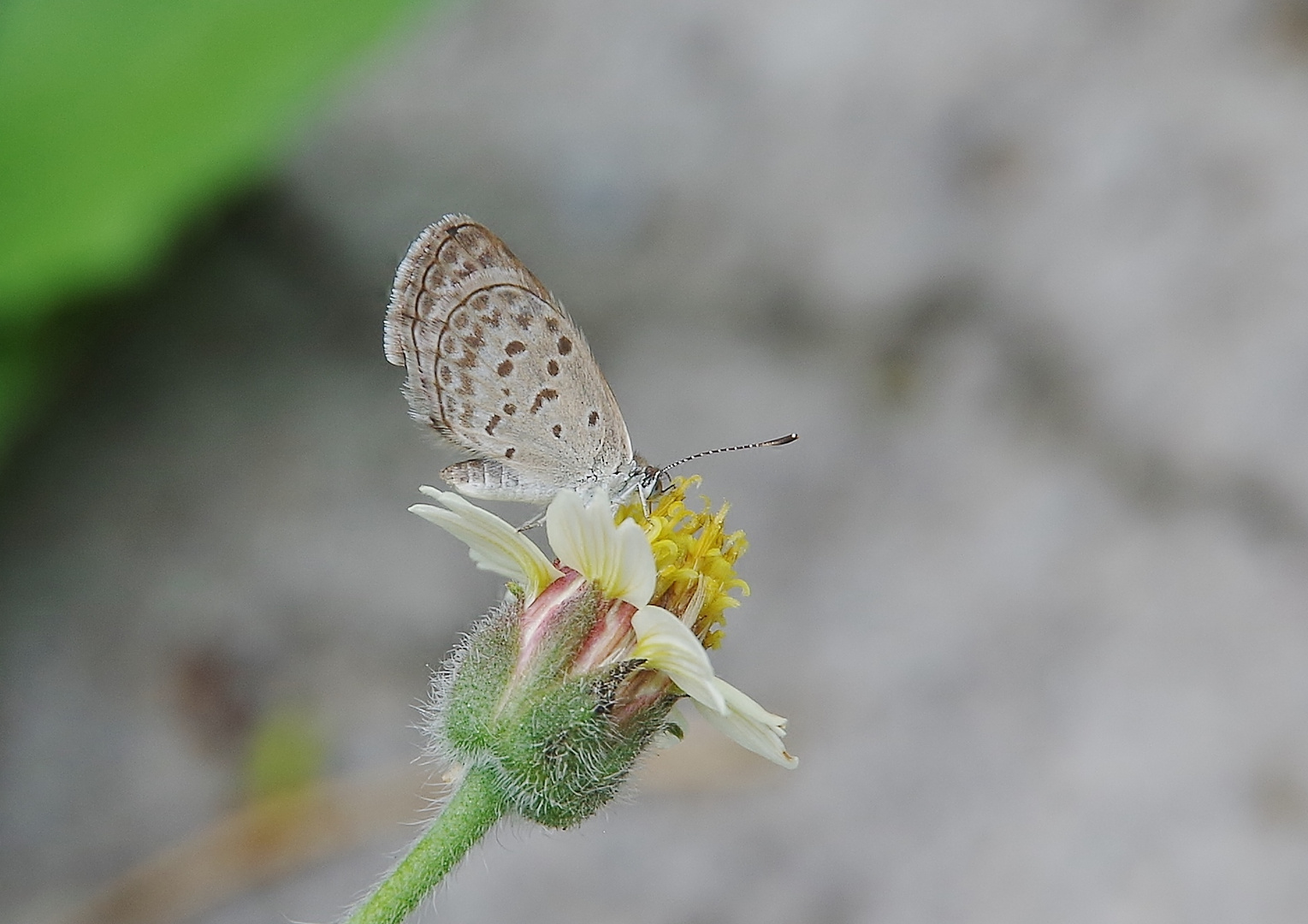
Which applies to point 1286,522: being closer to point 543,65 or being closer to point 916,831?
point 916,831

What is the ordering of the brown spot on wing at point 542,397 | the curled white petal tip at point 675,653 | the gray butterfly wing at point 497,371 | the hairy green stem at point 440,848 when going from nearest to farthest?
the hairy green stem at point 440,848 < the curled white petal tip at point 675,653 < the gray butterfly wing at point 497,371 < the brown spot on wing at point 542,397

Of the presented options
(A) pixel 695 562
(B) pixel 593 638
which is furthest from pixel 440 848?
(A) pixel 695 562

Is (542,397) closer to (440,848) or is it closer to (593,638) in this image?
(593,638)

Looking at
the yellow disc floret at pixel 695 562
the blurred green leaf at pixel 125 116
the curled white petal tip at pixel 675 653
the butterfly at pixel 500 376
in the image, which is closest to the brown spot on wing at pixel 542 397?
the butterfly at pixel 500 376

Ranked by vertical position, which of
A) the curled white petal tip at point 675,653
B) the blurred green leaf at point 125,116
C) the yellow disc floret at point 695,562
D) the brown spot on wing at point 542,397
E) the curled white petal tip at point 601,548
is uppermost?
the blurred green leaf at point 125,116

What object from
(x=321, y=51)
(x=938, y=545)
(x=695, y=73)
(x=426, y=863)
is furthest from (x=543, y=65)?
(x=426, y=863)

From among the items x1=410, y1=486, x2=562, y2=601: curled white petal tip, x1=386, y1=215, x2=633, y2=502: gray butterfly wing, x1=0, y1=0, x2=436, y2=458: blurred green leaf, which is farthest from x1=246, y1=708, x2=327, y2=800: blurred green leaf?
x1=410, y1=486, x2=562, y2=601: curled white petal tip

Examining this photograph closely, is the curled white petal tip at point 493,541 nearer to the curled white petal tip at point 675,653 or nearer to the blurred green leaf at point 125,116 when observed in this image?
the curled white petal tip at point 675,653
